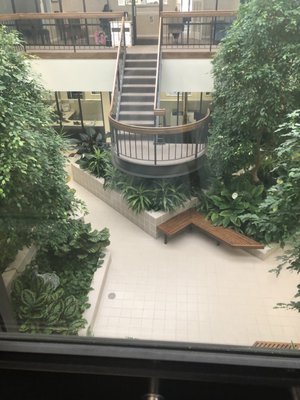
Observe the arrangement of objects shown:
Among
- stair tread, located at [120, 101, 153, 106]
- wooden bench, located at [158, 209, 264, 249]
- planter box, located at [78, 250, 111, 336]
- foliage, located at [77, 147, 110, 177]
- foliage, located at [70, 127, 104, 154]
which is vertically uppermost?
stair tread, located at [120, 101, 153, 106]

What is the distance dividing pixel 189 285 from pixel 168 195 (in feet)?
4.88

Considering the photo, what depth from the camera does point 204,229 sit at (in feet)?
13.6

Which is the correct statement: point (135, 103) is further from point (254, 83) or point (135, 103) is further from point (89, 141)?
point (254, 83)

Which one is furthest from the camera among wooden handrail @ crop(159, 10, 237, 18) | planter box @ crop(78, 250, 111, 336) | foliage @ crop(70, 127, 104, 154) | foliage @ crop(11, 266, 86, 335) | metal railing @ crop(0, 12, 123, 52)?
foliage @ crop(70, 127, 104, 154)

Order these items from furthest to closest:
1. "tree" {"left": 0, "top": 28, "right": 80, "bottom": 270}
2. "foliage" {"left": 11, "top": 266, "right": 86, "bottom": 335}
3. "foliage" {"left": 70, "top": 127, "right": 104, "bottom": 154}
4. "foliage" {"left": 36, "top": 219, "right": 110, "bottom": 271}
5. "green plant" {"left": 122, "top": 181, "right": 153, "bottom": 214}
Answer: "foliage" {"left": 70, "top": 127, "right": 104, "bottom": 154} < "green plant" {"left": 122, "top": 181, "right": 153, "bottom": 214} < "foliage" {"left": 36, "top": 219, "right": 110, "bottom": 271} < "foliage" {"left": 11, "top": 266, "right": 86, "bottom": 335} < "tree" {"left": 0, "top": 28, "right": 80, "bottom": 270}

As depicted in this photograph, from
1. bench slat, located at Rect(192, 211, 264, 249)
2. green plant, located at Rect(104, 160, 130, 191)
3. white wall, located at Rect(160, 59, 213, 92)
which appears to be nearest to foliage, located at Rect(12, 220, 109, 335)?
green plant, located at Rect(104, 160, 130, 191)

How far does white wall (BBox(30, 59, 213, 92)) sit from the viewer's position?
4.71m

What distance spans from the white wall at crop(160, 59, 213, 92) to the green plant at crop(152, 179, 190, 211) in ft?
4.73

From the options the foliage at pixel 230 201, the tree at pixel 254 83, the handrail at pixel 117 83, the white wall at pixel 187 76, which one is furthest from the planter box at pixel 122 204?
the white wall at pixel 187 76

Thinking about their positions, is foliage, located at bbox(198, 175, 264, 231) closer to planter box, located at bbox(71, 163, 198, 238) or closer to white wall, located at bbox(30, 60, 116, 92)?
planter box, located at bbox(71, 163, 198, 238)

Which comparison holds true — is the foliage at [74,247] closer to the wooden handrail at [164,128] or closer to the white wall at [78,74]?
the wooden handrail at [164,128]

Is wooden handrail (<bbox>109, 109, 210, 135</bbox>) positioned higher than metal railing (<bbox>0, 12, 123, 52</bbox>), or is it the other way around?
metal railing (<bbox>0, 12, 123, 52</bbox>)

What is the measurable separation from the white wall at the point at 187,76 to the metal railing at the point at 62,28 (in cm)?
115

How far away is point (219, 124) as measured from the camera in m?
4.15
